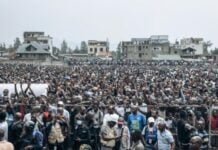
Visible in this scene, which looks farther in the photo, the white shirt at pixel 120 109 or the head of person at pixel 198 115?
the white shirt at pixel 120 109

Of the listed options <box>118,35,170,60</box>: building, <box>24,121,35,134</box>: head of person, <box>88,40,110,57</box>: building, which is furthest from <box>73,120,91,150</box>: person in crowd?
<box>88,40,110,57</box>: building

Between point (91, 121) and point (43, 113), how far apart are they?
153cm

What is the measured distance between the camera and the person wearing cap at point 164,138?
38.7 ft

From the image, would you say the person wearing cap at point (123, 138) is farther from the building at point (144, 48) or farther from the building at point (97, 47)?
the building at point (97, 47)

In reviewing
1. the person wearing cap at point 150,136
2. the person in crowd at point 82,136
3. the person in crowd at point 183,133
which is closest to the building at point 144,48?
the person in crowd at point 183,133

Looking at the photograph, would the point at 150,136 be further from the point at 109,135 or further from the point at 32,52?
the point at 32,52

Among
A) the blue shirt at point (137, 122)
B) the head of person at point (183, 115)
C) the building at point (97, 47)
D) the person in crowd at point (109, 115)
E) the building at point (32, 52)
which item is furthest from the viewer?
the building at point (97, 47)

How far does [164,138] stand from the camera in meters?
11.9

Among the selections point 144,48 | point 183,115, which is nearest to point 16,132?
point 183,115

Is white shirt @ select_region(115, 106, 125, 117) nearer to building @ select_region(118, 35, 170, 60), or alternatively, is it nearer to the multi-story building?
building @ select_region(118, 35, 170, 60)

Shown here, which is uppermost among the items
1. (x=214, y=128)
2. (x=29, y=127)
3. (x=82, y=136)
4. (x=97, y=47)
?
(x=97, y=47)

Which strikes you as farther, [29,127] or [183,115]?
[183,115]

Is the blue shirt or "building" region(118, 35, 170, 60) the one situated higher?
"building" region(118, 35, 170, 60)

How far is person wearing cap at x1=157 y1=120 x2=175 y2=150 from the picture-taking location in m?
11.8
